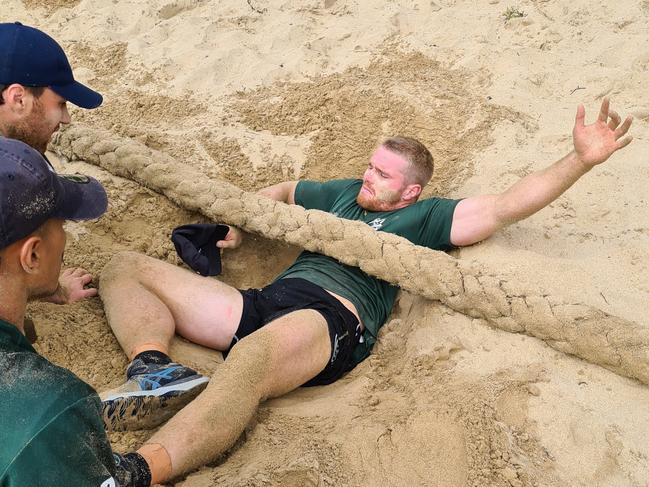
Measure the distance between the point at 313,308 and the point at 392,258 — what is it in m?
0.40

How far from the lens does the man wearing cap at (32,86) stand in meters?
2.43

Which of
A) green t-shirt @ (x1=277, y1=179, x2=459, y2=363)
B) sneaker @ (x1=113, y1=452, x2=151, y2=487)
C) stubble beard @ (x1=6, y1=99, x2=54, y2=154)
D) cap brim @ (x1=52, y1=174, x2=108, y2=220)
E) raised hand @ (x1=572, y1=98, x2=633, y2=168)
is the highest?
cap brim @ (x1=52, y1=174, x2=108, y2=220)

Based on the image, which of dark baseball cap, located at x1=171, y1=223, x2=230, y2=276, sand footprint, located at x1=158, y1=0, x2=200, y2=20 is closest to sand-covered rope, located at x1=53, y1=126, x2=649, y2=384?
dark baseball cap, located at x1=171, y1=223, x2=230, y2=276

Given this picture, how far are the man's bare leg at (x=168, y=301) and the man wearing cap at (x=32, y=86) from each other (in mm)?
253

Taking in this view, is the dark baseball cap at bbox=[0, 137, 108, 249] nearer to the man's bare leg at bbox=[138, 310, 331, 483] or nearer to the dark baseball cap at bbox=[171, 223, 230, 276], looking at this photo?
the man's bare leg at bbox=[138, 310, 331, 483]

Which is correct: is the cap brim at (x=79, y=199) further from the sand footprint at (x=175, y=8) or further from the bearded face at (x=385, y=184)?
the sand footprint at (x=175, y=8)

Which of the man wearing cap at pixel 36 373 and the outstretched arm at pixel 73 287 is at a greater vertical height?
the man wearing cap at pixel 36 373

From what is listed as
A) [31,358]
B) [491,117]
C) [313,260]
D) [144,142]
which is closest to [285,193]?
[313,260]

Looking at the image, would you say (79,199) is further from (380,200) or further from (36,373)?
(380,200)

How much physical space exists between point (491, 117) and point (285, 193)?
1.24 meters

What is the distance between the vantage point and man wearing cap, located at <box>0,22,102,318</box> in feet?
7.98

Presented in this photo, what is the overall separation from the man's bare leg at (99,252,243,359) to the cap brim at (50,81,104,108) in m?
0.65

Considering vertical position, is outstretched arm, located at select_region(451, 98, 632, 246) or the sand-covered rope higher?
outstretched arm, located at select_region(451, 98, 632, 246)

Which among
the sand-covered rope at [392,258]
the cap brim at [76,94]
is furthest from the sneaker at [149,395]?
the cap brim at [76,94]
